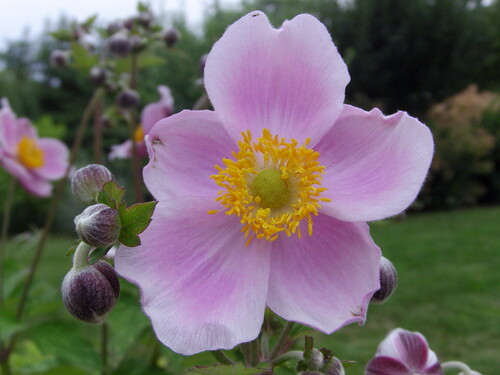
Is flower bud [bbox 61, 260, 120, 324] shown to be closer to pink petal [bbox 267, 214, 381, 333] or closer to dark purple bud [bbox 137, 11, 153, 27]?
pink petal [bbox 267, 214, 381, 333]

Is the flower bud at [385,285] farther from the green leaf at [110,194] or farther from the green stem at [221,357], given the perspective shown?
the green leaf at [110,194]

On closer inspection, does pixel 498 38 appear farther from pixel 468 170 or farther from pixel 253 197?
pixel 253 197

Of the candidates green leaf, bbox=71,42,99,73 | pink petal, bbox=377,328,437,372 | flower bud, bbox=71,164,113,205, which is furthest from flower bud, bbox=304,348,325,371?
green leaf, bbox=71,42,99,73

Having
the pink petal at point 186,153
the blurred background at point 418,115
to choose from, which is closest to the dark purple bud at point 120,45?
the pink petal at point 186,153

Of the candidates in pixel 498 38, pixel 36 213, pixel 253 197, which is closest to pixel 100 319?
pixel 253 197

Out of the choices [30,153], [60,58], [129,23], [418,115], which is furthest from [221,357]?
[418,115]

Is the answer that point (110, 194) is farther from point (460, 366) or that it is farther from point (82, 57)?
point (82, 57)
